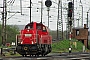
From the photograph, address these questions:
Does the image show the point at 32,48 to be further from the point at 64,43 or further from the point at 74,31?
the point at 74,31

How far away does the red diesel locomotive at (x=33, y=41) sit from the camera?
2584cm

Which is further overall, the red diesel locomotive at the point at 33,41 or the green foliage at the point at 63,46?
the green foliage at the point at 63,46

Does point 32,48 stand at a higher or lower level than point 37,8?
lower

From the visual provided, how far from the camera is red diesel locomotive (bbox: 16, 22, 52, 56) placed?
25.8 m

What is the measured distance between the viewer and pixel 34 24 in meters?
27.6

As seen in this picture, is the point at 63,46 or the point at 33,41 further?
the point at 63,46

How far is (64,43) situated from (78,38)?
457 inches

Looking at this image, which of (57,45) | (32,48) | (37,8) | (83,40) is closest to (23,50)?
(32,48)

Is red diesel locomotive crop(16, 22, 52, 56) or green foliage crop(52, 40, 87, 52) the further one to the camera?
green foliage crop(52, 40, 87, 52)

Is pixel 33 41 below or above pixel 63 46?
above

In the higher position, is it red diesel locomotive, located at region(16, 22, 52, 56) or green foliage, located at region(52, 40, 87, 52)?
red diesel locomotive, located at region(16, 22, 52, 56)

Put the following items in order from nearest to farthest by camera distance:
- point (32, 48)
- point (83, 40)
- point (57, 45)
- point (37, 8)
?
1. point (32, 48)
2. point (57, 45)
3. point (37, 8)
4. point (83, 40)

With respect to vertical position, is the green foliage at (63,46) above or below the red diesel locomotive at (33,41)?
below

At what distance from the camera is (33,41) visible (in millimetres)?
26516
